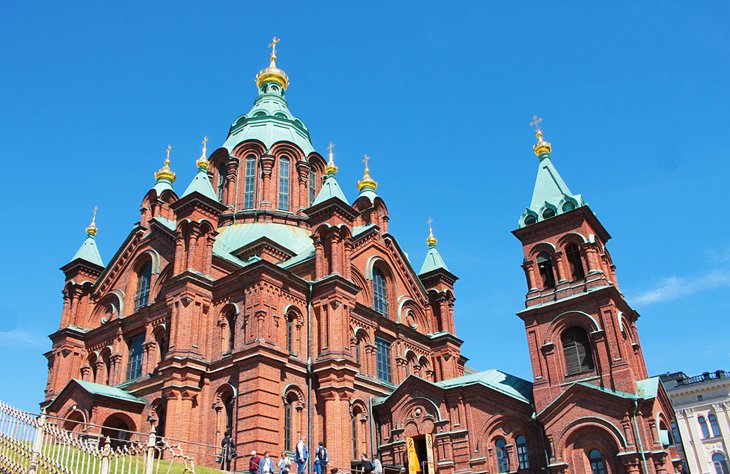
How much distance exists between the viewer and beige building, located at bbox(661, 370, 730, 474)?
2015 inches

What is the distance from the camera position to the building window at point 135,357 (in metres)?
30.9

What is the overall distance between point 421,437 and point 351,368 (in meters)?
4.40

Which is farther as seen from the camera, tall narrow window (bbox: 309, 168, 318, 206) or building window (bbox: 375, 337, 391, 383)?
tall narrow window (bbox: 309, 168, 318, 206)

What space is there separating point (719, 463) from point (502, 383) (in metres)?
32.6

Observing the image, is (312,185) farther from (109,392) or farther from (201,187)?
(109,392)

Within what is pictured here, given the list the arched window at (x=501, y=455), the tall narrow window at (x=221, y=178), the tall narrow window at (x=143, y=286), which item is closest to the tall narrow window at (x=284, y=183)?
the tall narrow window at (x=221, y=178)

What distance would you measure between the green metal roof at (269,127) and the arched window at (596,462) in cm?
2546

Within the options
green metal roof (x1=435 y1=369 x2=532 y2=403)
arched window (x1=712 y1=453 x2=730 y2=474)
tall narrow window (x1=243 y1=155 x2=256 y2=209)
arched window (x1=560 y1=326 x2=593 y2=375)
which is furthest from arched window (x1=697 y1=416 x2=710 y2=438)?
tall narrow window (x1=243 y1=155 x2=256 y2=209)

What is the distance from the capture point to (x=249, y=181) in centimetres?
4044

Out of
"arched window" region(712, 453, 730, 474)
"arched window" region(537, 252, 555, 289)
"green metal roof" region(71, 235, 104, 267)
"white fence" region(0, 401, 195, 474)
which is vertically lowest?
"white fence" region(0, 401, 195, 474)

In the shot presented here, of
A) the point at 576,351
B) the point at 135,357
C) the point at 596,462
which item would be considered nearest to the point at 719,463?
the point at 576,351

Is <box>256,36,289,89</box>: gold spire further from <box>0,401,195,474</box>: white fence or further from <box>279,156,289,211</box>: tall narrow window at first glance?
<box>0,401,195,474</box>: white fence

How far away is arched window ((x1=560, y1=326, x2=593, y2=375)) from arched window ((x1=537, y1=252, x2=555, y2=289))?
2.57 metres

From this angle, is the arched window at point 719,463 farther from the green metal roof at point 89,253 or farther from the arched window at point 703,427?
the green metal roof at point 89,253
